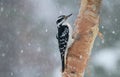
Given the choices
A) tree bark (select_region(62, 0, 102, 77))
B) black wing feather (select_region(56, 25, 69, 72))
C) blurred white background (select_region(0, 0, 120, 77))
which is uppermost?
tree bark (select_region(62, 0, 102, 77))

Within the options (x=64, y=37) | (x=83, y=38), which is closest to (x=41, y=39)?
(x=64, y=37)

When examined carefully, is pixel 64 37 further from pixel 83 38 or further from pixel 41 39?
pixel 41 39

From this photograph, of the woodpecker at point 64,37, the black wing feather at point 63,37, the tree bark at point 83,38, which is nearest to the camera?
the tree bark at point 83,38

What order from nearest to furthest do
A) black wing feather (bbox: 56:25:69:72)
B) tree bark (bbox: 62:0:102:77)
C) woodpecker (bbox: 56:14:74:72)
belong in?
tree bark (bbox: 62:0:102:77), woodpecker (bbox: 56:14:74:72), black wing feather (bbox: 56:25:69:72)

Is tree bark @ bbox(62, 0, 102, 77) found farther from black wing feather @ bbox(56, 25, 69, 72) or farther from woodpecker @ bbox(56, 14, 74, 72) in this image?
black wing feather @ bbox(56, 25, 69, 72)

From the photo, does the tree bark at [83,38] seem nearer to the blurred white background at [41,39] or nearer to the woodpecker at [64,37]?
the woodpecker at [64,37]

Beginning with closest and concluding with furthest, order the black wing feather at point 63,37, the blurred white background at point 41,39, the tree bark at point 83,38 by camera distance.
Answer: the tree bark at point 83,38 → the black wing feather at point 63,37 → the blurred white background at point 41,39

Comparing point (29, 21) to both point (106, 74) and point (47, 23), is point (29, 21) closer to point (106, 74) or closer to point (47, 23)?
point (47, 23)

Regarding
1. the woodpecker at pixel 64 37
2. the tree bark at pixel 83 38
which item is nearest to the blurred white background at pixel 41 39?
the woodpecker at pixel 64 37

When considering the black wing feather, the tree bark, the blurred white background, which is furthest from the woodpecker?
the blurred white background
